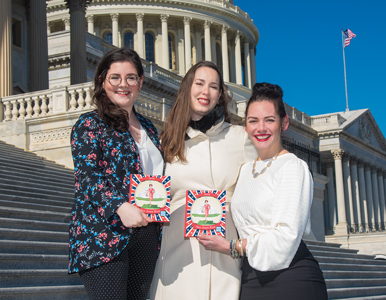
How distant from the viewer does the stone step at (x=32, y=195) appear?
8531mm

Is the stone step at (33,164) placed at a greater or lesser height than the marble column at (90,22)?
lesser

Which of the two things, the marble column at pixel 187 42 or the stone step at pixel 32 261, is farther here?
the marble column at pixel 187 42

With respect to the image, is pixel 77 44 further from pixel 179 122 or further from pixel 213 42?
pixel 213 42

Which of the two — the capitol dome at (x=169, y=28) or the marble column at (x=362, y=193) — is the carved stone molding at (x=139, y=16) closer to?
the capitol dome at (x=169, y=28)

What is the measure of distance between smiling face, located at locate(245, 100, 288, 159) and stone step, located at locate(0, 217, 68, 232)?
4.80 meters

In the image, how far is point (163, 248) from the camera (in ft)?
10.7

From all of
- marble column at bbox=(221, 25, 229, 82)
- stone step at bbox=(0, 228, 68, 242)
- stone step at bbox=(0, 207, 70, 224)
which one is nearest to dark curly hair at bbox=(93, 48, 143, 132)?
stone step at bbox=(0, 228, 68, 242)

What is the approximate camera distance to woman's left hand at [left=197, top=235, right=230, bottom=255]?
298 centimetres

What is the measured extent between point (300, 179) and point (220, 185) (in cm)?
61

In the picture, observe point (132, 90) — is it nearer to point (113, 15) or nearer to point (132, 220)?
point (132, 220)

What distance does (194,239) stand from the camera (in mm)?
3184

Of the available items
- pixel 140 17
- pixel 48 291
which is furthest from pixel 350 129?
pixel 48 291

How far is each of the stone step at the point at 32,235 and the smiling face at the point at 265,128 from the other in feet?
14.4

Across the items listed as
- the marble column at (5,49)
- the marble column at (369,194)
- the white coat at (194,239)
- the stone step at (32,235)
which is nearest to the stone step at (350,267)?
the stone step at (32,235)
